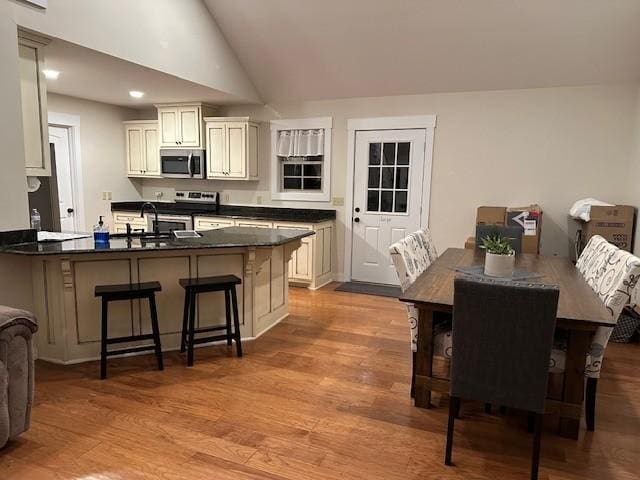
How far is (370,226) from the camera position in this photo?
216 inches

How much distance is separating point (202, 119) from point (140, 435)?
4.39 metres

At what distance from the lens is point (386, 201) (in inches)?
212

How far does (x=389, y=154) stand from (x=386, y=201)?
580 mm

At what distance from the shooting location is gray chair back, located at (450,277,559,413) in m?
1.82

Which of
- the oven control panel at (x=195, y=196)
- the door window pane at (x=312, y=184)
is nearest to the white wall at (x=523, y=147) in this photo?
the door window pane at (x=312, y=184)

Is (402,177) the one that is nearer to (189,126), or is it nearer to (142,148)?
(189,126)

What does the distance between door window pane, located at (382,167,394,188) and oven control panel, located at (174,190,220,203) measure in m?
2.43

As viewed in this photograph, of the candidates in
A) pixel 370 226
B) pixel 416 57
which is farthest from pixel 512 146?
pixel 370 226

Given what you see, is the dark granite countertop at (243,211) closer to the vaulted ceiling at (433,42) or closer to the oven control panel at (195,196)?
the oven control panel at (195,196)

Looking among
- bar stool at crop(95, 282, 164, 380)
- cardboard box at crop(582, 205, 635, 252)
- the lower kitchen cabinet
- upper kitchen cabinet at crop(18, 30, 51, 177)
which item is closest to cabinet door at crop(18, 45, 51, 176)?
upper kitchen cabinet at crop(18, 30, 51, 177)

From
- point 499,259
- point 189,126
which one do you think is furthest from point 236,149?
point 499,259

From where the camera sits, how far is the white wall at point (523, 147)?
14.4ft

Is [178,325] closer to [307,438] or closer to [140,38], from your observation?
[307,438]

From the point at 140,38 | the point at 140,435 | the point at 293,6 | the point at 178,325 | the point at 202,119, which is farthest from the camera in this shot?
the point at 202,119
